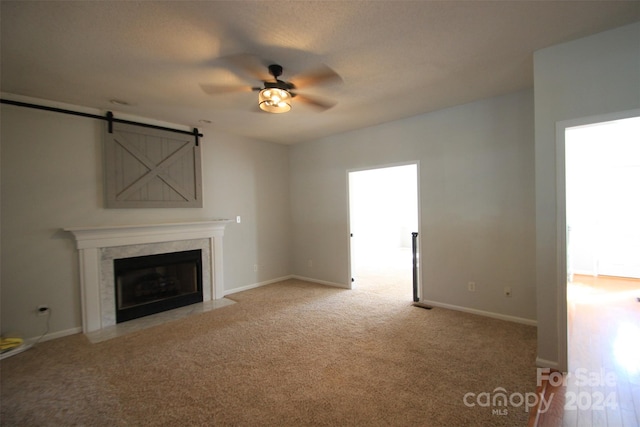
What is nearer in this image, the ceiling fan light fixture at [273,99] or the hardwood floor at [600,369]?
the hardwood floor at [600,369]

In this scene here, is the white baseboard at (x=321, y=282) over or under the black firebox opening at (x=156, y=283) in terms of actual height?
under

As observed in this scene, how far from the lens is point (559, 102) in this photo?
2.27 m

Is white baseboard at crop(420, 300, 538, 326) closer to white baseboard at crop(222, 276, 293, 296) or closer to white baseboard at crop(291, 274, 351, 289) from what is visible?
white baseboard at crop(291, 274, 351, 289)

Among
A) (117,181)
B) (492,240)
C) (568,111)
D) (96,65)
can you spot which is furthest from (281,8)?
(492,240)

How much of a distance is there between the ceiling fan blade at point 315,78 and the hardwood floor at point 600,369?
9.61 feet

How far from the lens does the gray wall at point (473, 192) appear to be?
3184 mm

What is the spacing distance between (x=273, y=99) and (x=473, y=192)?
2.75 metres

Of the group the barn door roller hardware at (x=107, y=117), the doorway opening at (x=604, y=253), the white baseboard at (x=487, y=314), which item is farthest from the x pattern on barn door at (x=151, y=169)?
the doorway opening at (x=604, y=253)

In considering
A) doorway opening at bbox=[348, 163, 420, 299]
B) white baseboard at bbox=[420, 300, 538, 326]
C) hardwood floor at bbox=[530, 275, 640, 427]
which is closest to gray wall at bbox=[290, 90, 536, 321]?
white baseboard at bbox=[420, 300, 538, 326]

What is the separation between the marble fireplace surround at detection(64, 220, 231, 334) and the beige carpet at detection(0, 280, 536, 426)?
35cm

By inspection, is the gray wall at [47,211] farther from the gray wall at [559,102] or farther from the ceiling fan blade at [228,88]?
the gray wall at [559,102]

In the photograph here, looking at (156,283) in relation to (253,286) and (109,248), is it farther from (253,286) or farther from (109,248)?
(253,286)

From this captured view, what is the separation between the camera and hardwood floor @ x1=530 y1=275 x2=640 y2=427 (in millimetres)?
1809

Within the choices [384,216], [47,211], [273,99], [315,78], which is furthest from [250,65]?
A: [384,216]
